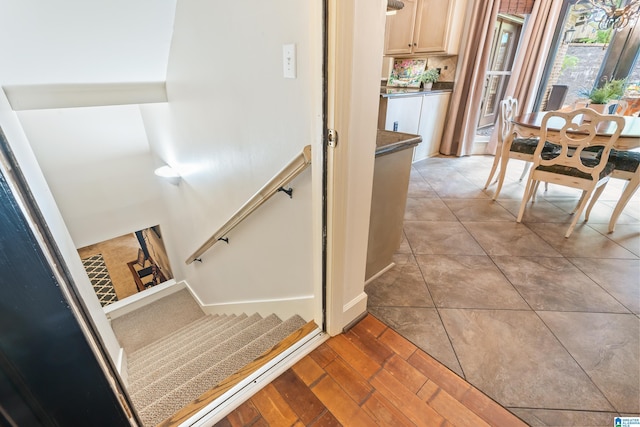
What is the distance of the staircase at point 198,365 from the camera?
1.31 meters

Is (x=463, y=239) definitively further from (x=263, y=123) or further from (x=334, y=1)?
(x=334, y=1)

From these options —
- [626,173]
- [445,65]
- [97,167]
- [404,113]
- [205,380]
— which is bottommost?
[205,380]

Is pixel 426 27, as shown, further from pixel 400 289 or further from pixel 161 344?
pixel 161 344

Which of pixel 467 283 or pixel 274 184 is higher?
pixel 274 184

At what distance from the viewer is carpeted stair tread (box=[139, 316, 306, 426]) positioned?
4.03 feet

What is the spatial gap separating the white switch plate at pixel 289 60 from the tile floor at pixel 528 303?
1.27 metres

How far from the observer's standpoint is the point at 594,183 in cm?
219

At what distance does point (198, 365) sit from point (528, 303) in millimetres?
1917

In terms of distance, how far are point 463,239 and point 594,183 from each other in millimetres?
1008

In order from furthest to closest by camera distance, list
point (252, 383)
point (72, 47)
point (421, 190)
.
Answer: point (421, 190) < point (72, 47) < point (252, 383)

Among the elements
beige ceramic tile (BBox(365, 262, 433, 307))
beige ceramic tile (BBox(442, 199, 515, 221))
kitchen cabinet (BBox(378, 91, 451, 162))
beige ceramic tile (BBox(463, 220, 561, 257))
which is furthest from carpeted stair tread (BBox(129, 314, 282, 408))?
kitchen cabinet (BBox(378, 91, 451, 162))

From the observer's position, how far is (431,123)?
13.9 feet

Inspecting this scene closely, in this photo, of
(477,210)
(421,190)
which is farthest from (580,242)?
(421,190)

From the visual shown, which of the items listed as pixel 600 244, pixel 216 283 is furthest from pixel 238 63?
pixel 600 244
